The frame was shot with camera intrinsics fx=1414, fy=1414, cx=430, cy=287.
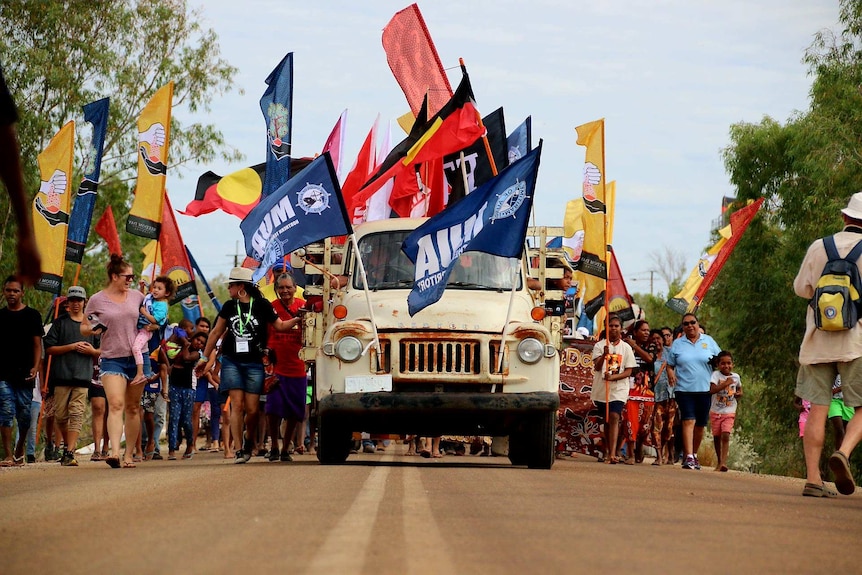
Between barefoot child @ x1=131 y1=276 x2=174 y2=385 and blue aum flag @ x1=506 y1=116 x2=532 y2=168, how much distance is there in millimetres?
7904

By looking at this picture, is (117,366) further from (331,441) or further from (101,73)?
(101,73)

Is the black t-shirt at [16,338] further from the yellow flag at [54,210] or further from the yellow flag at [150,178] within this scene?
the yellow flag at [150,178]

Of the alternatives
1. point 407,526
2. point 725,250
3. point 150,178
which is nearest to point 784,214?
point 725,250

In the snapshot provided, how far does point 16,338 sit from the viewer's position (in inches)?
606

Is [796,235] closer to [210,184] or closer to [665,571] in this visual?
[210,184]

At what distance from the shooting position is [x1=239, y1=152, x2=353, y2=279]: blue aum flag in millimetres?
14539

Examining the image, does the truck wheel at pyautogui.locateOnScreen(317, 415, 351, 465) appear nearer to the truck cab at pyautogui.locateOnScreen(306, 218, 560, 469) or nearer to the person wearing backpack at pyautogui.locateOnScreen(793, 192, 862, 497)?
the truck cab at pyautogui.locateOnScreen(306, 218, 560, 469)

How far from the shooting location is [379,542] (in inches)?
257

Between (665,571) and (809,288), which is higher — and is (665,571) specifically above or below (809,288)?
below

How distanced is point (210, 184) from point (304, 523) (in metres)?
15.6

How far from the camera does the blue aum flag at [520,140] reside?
23531 millimetres

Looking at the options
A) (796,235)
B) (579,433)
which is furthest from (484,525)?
(796,235)

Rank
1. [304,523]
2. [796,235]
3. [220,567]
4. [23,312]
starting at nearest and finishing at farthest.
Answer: [220,567], [304,523], [23,312], [796,235]

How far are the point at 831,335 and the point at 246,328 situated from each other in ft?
21.0
